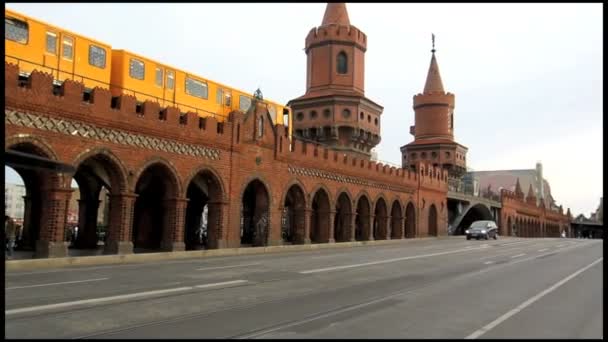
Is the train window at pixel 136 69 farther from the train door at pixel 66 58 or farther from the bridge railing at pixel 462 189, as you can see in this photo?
the bridge railing at pixel 462 189

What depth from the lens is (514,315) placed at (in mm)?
9305

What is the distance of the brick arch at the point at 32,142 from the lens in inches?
727

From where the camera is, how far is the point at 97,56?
22.7 m

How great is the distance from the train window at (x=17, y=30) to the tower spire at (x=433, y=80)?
5302 cm

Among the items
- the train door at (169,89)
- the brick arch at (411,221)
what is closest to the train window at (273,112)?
the train door at (169,89)

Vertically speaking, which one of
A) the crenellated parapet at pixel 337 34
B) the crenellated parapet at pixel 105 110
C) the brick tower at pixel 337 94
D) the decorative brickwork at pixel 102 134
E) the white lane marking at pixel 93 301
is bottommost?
the white lane marking at pixel 93 301

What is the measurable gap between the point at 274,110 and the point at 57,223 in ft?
52.1

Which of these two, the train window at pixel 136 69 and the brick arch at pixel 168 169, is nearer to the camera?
the brick arch at pixel 168 169

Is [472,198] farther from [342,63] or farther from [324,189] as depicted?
[324,189]

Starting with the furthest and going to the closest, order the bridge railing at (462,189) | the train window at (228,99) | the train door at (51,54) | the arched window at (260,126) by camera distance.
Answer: the bridge railing at (462,189) → the arched window at (260,126) → the train window at (228,99) → the train door at (51,54)

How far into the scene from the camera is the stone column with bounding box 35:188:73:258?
64.7ft

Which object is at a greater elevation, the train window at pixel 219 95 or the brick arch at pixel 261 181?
the train window at pixel 219 95

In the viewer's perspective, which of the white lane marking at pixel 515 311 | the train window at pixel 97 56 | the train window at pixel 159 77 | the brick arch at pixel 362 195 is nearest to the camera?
the white lane marking at pixel 515 311

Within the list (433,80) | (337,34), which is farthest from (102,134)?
(433,80)
